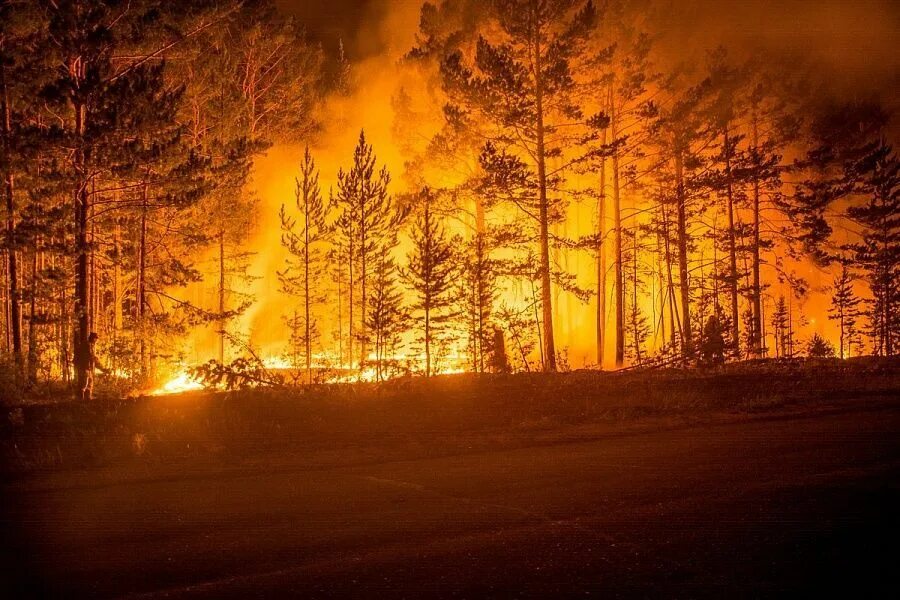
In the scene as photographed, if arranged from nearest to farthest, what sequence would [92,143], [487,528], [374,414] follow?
[487,528], [374,414], [92,143]

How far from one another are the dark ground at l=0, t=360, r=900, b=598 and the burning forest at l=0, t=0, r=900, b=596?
24 centimetres

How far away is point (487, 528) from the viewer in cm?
693

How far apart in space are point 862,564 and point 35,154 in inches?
736

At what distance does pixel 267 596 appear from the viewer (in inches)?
208

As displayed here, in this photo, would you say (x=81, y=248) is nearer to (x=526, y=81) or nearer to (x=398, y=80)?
(x=526, y=81)

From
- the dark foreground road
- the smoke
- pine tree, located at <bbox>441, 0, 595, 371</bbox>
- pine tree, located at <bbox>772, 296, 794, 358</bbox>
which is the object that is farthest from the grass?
the smoke

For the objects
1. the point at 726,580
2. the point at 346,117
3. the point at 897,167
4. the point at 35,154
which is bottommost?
the point at 726,580


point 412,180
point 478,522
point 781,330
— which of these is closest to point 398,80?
point 412,180

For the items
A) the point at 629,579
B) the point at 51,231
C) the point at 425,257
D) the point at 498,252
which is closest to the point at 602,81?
the point at 425,257

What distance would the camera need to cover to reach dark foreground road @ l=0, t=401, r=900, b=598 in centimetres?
548

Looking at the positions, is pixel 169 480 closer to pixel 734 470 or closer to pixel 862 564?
pixel 734 470

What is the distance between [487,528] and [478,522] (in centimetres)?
23

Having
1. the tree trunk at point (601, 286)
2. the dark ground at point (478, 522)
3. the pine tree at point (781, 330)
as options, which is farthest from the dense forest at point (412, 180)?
the dark ground at point (478, 522)

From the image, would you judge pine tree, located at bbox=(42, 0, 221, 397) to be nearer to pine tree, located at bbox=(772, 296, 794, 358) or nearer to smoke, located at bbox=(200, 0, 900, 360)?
smoke, located at bbox=(200, 0, 900, 360)
